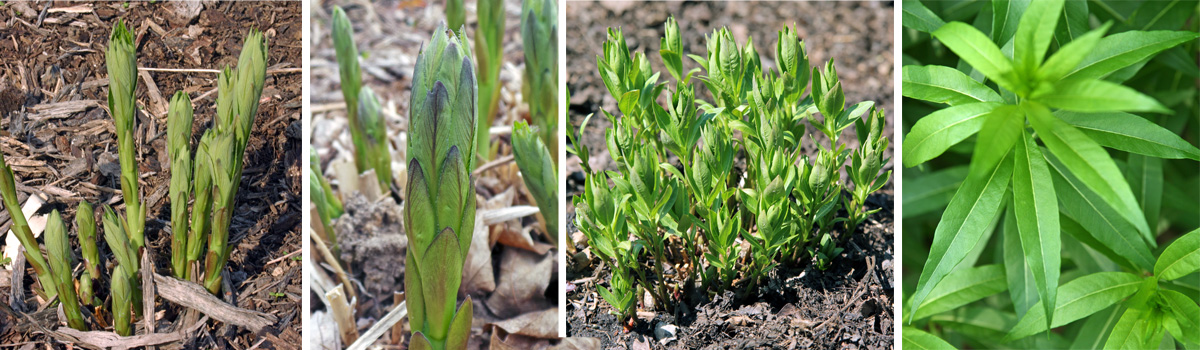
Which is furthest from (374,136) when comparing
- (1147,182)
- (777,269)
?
(1147,182)

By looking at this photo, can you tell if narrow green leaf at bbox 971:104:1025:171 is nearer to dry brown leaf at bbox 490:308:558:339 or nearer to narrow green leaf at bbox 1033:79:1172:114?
narrow green leaf at bbox 1033:79:1172:114

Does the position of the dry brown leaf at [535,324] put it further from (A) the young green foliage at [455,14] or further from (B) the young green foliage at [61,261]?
(B) the young green foliage at [61,261]

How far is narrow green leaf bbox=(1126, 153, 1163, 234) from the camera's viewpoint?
117 cm

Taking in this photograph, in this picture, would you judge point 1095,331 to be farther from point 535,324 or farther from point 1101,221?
point 535,324

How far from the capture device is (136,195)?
3.55 feet

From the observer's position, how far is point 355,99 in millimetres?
1237

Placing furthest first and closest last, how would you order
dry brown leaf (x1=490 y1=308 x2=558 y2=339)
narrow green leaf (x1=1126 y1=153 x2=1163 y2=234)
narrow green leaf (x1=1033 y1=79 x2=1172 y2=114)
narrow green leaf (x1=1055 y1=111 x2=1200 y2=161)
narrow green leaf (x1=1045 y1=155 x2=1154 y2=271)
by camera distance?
narrow green leaf (x1=1126 y1=153 x2=1163 y2=234), dry brown leaf (x1=490 y1=308 x2=558 y2=339), narrow green leaf (x1=1045 y1=155 x2=1154 y2=271), narrow green leaf (x1=1055 y1=111 x2=1200 y2=161), narrow green leaf (x1=1033 y1=79 x2=1172 y2=114)

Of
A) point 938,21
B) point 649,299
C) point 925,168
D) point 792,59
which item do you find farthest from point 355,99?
point 925,168

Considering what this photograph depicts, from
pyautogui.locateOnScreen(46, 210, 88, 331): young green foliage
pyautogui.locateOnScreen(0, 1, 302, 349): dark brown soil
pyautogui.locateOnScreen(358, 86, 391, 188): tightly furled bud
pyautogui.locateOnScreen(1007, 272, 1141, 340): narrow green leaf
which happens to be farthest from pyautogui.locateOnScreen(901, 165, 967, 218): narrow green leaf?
pyautogui.locateOnScreen(46, 210, 88, 331): young green foliage

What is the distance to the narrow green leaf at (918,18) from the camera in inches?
36.1

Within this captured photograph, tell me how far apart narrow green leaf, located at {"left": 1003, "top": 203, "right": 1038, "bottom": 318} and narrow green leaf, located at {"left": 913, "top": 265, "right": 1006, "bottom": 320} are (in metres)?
0.04

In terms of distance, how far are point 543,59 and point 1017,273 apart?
2.73 feet

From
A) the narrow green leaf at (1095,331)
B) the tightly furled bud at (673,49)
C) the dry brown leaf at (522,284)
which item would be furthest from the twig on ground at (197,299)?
the narrow green leaf at (1095,331)

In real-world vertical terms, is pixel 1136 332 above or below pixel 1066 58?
below
